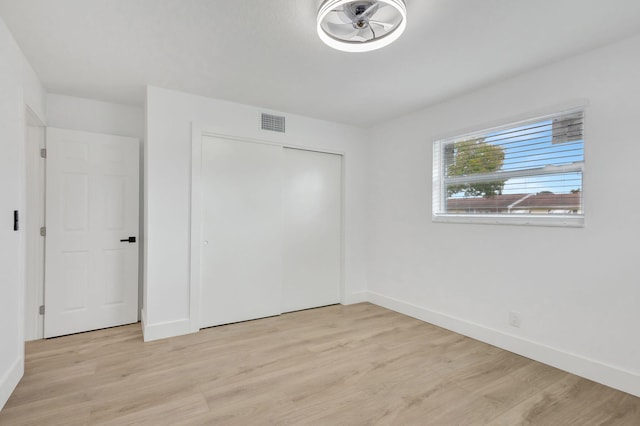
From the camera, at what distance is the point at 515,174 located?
2.77m

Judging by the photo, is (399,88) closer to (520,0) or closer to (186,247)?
(520,0)

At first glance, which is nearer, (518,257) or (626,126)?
(626,126)

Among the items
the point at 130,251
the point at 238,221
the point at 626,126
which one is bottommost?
the point at 130,251

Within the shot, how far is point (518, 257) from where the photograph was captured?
2695mm

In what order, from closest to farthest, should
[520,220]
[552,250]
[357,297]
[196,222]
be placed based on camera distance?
1. [552,250]
2. [520,220]
3. [196,222]
4. [357,297]

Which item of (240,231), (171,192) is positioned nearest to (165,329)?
(240,231)

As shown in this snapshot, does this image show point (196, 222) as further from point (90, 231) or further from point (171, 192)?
point (90, 231)

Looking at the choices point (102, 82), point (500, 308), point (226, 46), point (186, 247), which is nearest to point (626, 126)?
point (500, 308)

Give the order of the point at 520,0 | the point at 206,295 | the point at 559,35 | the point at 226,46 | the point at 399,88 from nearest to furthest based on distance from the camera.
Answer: the point at 520,0
the point at 559,35
the point at 226,46
the point at 399,88
the point at 206,295

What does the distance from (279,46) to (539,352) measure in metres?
3.15

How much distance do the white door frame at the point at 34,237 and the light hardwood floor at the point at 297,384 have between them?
0.90 ft

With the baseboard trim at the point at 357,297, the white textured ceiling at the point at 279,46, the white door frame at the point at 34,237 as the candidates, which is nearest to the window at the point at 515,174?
the white textured ceiling at the point at 279,46

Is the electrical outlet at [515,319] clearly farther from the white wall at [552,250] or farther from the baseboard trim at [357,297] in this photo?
the baseboard trim at [357,297]

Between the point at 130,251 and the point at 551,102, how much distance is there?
13.9 ft
